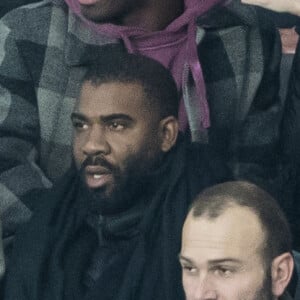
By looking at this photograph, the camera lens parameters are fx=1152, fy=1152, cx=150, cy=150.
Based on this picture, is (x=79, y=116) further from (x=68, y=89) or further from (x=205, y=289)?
(x=205, y=289)

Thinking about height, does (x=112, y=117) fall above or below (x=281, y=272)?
above

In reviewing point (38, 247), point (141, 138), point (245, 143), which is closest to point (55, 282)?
point (38, 247)

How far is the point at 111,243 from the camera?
5.06 ft

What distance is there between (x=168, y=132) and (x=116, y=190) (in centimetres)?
11

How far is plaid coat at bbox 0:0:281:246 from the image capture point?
1.67 meters

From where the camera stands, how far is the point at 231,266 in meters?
1.36

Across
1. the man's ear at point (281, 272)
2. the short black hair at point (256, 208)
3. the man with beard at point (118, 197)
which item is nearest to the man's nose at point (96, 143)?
the man with beard at point (118, 197)

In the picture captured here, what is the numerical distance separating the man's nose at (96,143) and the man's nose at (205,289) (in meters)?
0.24

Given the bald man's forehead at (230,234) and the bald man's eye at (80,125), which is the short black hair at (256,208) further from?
the bald man's eye at (80,125)

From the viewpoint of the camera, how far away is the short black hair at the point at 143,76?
60.1 inches

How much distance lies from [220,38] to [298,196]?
0.90 ft

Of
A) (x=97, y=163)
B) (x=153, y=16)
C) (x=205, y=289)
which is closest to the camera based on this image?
(x=205, y=289)

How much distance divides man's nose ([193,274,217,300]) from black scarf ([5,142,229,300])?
0.37ft

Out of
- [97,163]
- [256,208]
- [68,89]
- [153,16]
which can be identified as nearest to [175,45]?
[153,16]
